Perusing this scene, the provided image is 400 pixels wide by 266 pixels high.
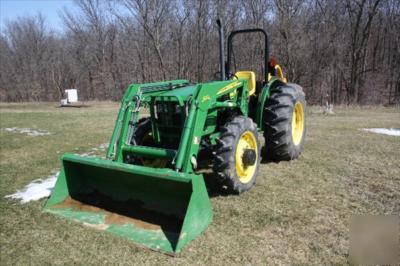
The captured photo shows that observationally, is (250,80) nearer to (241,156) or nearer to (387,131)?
(241,156)

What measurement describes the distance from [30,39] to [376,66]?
3073 centimetres

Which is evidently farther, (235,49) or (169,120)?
(235,49)

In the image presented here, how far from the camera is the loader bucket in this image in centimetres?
332

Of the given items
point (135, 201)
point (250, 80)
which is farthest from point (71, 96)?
point (135, 201)

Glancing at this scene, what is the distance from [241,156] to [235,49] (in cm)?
1862

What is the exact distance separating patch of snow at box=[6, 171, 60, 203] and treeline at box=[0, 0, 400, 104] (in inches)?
667

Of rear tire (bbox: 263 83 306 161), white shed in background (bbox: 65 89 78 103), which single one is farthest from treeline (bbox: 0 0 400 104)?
rear tire (bbox: 263 83 306 161)

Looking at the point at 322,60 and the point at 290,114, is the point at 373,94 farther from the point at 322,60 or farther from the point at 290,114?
the point at 290,114

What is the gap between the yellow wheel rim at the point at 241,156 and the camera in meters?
4.38

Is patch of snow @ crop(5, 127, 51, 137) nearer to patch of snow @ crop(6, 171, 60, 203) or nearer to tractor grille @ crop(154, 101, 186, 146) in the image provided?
patch of snow @ crop(6, 171, 60, 203)

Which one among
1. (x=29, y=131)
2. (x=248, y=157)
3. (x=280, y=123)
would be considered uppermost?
(x=280, y=123)

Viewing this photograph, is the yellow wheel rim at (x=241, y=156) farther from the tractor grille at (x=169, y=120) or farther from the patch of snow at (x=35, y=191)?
the patch of snow at (x=35, y=191)

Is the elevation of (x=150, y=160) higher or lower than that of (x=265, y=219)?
higher

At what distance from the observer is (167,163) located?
475 centimetres
